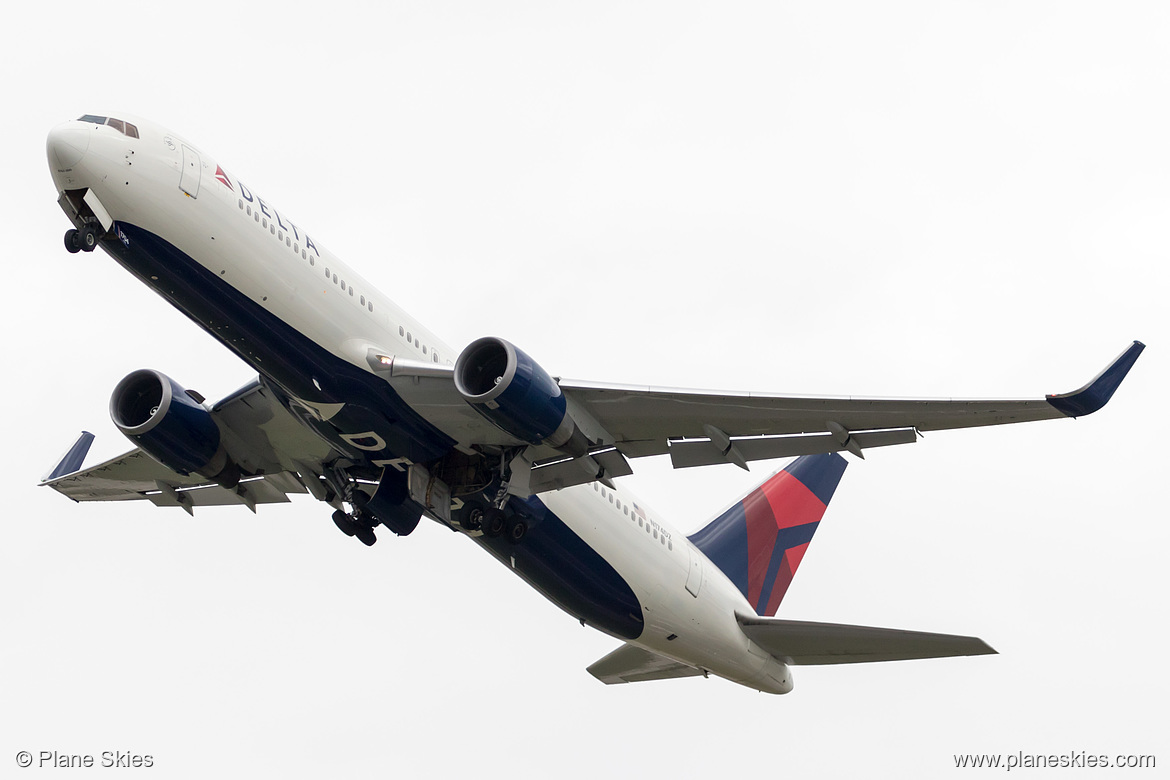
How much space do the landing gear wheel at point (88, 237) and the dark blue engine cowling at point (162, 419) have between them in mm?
4986

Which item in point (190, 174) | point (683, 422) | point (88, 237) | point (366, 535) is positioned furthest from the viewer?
point (366, 535)

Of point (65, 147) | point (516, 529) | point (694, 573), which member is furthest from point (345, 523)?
point (65, 147)

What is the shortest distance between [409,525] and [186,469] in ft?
13.9

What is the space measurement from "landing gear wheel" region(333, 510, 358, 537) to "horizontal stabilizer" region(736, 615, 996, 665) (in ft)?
26.8

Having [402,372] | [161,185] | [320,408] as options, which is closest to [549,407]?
[402,372]

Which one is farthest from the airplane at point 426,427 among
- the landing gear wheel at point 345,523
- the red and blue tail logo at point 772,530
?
the red and blue tail logo at point 772,530

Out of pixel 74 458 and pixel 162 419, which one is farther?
pixel 74 458

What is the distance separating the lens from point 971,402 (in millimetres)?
19641

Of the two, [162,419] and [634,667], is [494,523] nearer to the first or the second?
[162,419]

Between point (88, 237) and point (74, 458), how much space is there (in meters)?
10.8

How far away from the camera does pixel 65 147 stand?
1898 cm

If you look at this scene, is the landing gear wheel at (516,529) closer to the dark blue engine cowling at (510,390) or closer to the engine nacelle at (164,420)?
the dark blue engine cowling at (510,390)

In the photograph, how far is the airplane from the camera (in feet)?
65.3

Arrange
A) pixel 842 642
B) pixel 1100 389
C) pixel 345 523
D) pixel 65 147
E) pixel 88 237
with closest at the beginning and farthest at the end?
pixel 1100 389
pixel 65 147
pixel 88 237
pixel 345 523
pixel 842 642
